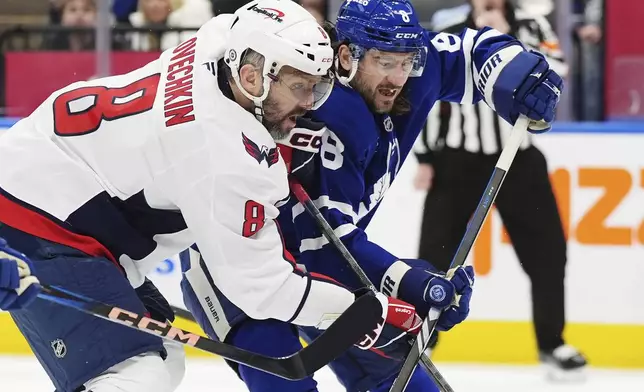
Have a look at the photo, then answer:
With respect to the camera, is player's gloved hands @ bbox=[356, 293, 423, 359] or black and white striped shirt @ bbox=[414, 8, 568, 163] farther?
black and white striped shirt @ bbox=[414, 8, 568, 163]

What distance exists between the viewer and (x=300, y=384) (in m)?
2.30

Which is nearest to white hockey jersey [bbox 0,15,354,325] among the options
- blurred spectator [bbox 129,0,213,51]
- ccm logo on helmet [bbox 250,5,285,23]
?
ccm logo on helmet [bbox 250,5,285,23]

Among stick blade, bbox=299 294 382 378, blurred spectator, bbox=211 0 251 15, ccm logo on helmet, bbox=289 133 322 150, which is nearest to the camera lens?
stick blade, bbox=299 294 382 378

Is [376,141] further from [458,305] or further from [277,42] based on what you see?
[277,42]

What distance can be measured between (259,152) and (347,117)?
1.32ft

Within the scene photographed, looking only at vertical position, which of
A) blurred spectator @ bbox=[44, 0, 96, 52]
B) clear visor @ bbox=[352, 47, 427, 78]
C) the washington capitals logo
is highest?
blurred spectator @ bbox=[44, 0, 96, 52]

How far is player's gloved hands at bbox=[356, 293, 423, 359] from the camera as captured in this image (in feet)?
7.23

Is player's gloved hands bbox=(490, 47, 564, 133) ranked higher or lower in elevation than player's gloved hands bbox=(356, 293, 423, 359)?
higher

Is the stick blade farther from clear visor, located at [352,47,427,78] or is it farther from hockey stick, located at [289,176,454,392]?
clear visor, located at [352,47,427,78]

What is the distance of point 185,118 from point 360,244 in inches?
23.4

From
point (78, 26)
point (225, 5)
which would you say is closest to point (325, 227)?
point (225, 5)

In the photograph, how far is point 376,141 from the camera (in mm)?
2395

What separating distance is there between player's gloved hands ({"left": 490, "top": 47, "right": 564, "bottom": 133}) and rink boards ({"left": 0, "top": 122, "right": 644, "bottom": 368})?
4.27ft

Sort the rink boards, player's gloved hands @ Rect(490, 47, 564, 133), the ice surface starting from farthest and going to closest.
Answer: the rink boards
the ice surface
player's gloved hands @ Rect(490, 47, 564, 133)
